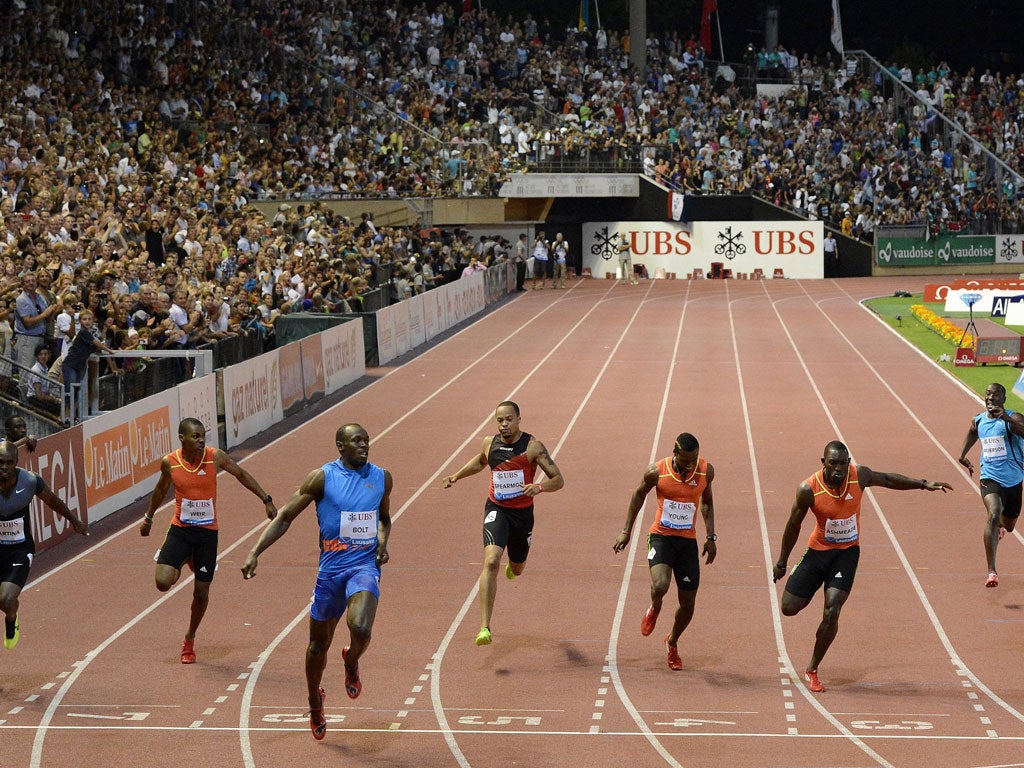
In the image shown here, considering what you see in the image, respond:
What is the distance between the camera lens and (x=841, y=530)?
934cm

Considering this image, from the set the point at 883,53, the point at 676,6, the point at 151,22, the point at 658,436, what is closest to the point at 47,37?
the point at 151,22

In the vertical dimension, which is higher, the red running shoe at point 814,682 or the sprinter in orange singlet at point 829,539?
the sprinter in orange singlet at point 829,539

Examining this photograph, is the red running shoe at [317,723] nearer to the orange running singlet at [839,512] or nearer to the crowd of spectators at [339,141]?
the orange running singlet at [839,512]

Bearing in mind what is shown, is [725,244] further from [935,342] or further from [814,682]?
[814,682]

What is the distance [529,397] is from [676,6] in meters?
46.3

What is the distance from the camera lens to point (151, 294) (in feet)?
63.1

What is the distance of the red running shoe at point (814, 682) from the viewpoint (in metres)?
9.25

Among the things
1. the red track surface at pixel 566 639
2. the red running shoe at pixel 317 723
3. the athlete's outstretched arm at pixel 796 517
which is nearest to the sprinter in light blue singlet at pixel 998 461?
the red track surface at pixel 566 639

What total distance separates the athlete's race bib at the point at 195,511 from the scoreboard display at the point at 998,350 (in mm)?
20862

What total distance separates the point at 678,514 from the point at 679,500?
98 millimetres

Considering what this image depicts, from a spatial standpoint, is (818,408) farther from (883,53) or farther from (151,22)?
(883,53)

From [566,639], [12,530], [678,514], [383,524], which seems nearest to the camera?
[383,524]

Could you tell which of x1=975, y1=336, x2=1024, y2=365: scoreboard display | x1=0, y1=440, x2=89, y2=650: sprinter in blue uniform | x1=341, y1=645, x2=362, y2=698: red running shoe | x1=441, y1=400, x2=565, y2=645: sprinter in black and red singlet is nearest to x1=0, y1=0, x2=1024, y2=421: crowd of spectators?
x1=0, y1=440, x2=89, y2=650: sprinter in blue uniform

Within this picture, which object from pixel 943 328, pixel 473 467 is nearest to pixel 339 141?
pixel 943 328
